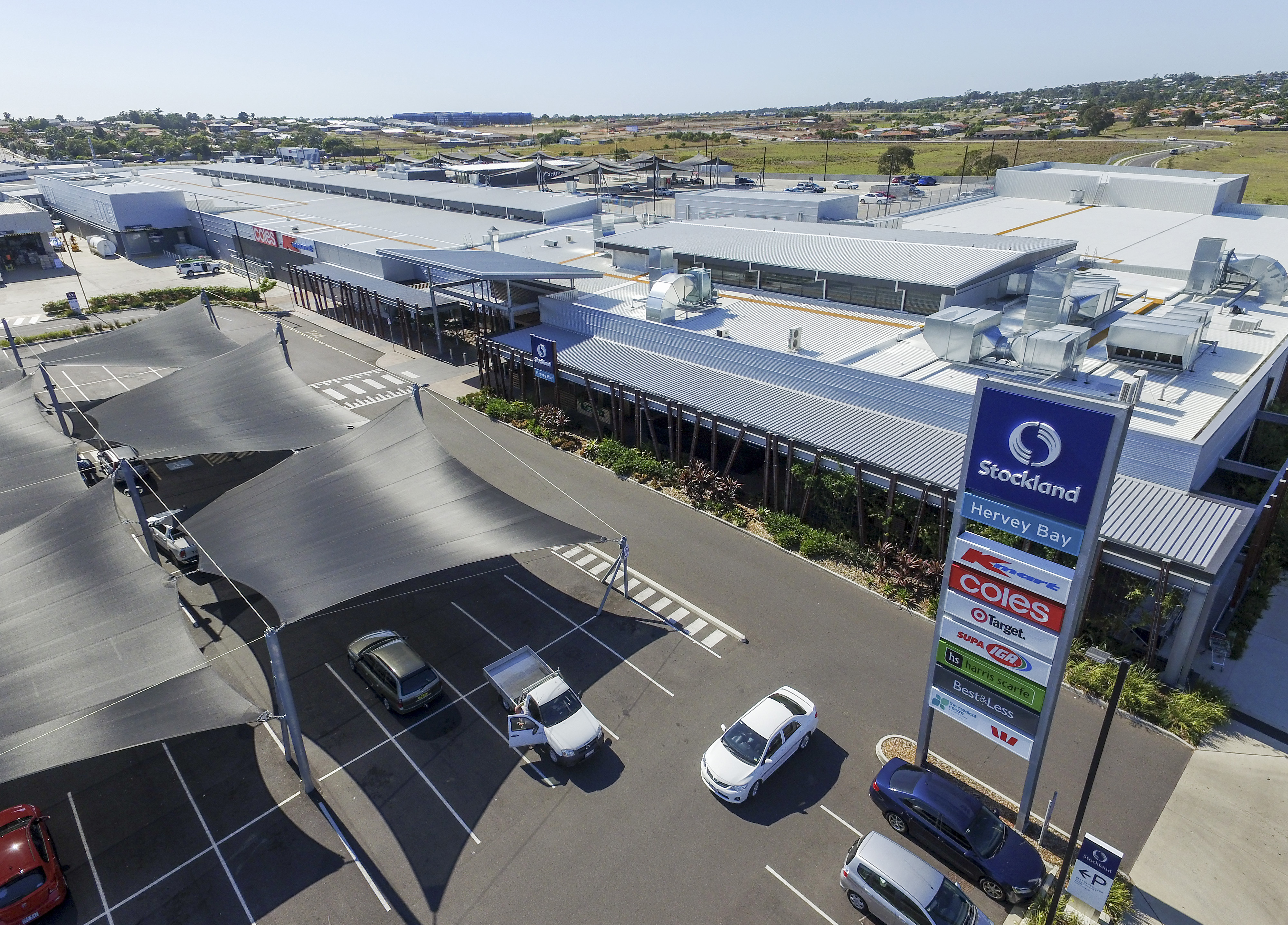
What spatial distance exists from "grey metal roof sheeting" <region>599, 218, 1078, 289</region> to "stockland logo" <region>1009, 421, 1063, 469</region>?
19164mm

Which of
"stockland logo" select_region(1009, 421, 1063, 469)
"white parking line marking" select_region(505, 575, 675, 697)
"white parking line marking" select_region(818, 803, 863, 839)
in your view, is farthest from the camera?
"white parking line marking" select_region(505, 575, 675, 697)

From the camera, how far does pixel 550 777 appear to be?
15398 mm

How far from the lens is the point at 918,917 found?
1180cm

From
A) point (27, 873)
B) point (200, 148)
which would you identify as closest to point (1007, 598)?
point (27, 873)

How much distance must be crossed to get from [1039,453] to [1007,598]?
9.67 feet

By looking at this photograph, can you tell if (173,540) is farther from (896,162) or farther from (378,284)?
(896,162)

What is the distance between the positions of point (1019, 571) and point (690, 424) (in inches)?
680

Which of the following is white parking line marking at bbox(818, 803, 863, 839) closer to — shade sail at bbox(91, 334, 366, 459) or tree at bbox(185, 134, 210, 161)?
shade sail at bbox(91, 334, 366, 459)

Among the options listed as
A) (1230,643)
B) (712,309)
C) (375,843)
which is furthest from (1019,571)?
(712,309)

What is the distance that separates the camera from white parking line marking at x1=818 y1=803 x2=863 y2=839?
46.1ft

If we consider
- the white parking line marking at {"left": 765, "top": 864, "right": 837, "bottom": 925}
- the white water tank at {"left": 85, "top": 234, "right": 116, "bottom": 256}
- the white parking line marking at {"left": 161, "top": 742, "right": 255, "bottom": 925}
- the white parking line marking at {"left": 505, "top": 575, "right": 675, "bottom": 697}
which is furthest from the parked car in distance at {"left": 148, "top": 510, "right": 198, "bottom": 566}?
the white water tank at {"left": 85, "top": 234, "right": 116, "bottom": 256}

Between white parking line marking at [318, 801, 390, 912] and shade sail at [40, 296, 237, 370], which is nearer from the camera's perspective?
white parking line marking at [318, 801, 390, 912]

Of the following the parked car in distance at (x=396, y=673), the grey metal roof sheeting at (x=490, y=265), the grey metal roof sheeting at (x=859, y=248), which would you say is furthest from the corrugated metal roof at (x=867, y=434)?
the parked car in distance at (x=396, y=673)

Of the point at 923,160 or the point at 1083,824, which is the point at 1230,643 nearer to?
the point at 1083,824
